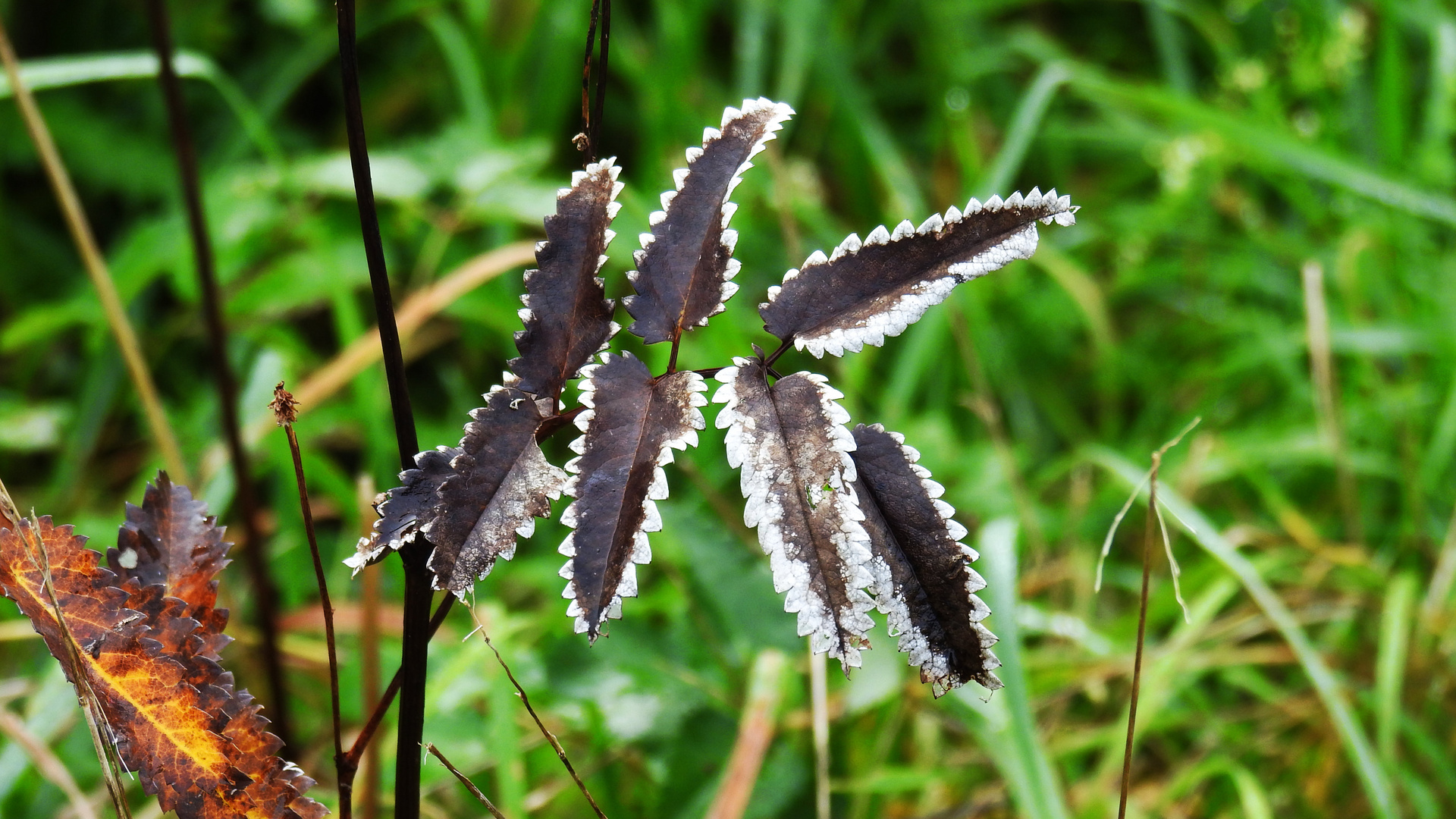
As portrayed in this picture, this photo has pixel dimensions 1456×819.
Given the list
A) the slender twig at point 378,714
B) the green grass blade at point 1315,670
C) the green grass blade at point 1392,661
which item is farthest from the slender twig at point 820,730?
the green grass blade at point 1392,661

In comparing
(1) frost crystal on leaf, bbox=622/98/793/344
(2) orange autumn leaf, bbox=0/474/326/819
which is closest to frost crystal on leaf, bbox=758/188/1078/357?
(1) frost crystal on leaf, bbox=622/98/793/344

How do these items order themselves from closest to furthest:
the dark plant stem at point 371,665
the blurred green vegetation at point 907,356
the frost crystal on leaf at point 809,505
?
the frost crystal on leaf at point 809,505 < the dark plant stem at point 371,665 < the blurred green vegetation at point 907,356

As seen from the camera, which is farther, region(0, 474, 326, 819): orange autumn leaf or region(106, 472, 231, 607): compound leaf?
region(106, 472, 231, 607): compound leaf

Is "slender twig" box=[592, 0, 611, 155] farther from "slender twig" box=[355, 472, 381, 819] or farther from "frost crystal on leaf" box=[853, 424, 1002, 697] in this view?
"slender twig" box=[355, 472, 381, 819]

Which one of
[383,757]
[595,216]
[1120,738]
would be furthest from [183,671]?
[1120,738]

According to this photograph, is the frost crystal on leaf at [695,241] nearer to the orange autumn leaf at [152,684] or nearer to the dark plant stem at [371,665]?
the orange autumn leaf at [152,684]

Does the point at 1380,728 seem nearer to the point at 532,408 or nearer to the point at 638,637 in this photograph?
the point at 638,637
